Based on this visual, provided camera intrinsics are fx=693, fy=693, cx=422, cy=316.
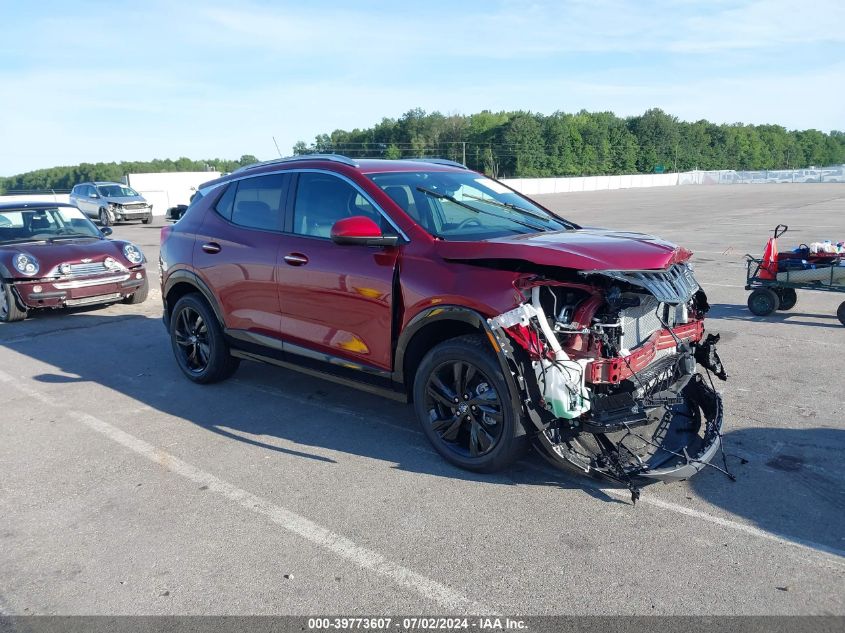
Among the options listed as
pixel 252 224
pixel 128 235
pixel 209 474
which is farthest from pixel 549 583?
pixel 128 235

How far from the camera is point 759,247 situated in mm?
15945

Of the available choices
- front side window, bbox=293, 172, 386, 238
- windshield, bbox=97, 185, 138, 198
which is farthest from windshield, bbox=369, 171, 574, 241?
windshield, bbox=97, 185, 138, 198

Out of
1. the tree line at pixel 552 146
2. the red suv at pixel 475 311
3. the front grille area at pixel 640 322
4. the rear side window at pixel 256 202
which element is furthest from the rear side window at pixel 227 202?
the tree line at pixel 552 146

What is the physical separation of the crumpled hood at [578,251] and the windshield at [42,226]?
27.0 feet

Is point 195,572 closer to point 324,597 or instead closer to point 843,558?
point 324,597

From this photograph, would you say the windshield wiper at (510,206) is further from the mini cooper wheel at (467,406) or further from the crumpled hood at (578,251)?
the mini cooper wheel at (467,406)

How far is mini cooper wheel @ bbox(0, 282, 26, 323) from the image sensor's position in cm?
927

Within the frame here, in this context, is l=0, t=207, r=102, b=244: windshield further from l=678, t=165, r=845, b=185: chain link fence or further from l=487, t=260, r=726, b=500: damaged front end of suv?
l=678, t=165, r=845, b=185: chain link fence

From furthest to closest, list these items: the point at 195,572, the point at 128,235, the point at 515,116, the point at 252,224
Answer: the point at 515,116
the point at 128,235
the point at 252,224
the point at 195,572

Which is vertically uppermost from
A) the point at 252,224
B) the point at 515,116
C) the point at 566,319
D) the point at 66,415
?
the point at 515,116

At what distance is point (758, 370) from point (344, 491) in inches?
166

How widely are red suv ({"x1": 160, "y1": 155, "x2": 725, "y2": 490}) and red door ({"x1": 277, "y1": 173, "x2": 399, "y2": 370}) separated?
12mm

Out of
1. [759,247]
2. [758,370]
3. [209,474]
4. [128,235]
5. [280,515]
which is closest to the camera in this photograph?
[280,515]

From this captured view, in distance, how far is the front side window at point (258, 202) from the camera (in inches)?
215
